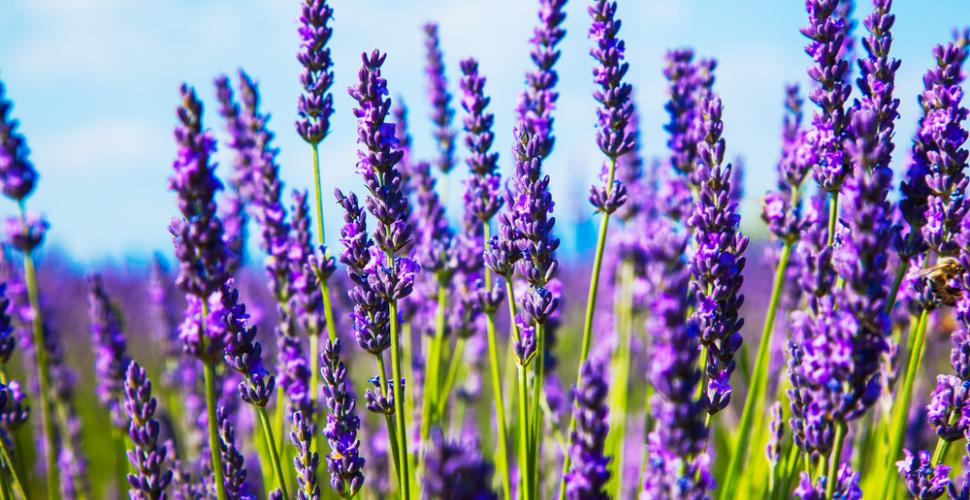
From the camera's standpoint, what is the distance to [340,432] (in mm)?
1883

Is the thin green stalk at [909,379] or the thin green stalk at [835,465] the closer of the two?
the thin green stalk at [835,465]

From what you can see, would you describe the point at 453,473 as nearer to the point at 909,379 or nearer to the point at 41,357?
the point at 909,379

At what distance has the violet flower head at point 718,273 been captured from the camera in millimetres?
1743

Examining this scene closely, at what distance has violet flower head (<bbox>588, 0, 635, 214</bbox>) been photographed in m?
2.17

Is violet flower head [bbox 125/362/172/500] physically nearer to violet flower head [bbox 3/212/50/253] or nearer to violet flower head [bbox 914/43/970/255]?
violet flower head [bbox 3/212/50/253]

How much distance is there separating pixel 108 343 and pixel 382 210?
184 cm

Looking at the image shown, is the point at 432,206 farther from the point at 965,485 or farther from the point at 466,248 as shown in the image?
the point at 965,485

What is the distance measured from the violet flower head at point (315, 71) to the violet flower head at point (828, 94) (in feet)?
4.34

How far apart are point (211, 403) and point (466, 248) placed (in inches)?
56.6

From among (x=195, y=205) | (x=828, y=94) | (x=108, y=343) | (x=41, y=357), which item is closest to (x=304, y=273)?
(x=195, y=205)

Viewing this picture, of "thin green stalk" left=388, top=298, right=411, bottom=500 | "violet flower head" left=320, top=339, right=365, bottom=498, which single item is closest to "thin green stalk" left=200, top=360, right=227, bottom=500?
"violet flower head" left=320, top=339, right=365, bottom=498

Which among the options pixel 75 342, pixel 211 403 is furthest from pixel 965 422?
pixel 75 342

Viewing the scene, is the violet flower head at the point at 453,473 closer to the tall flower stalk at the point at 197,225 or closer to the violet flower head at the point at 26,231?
the tall flower stalk at the point at 197,225

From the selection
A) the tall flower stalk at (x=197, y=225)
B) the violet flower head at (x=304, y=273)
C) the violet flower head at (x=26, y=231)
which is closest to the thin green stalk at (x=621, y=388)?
the violet flower head at (x=304, y=273)
